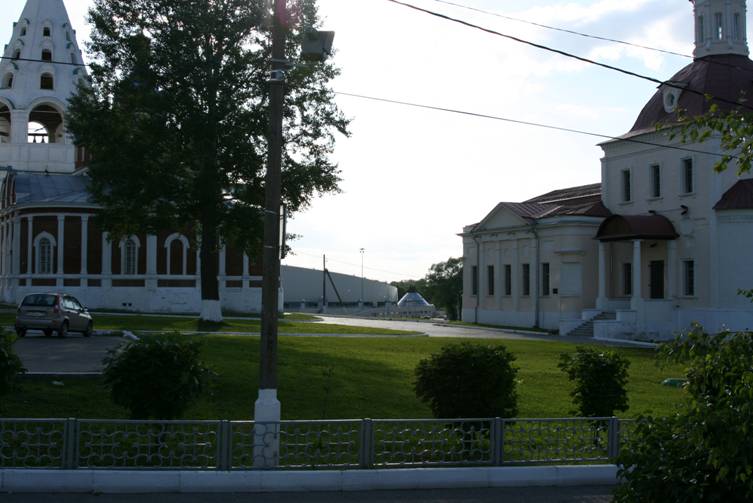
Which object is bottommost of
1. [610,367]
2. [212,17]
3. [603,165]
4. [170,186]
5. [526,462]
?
[526,462]

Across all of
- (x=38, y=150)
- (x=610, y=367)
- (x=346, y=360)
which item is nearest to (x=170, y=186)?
(x=346, y=360)

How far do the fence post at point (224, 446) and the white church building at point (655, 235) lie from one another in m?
32.9

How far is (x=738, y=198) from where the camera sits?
39.2 m

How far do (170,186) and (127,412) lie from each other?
64.0 feet

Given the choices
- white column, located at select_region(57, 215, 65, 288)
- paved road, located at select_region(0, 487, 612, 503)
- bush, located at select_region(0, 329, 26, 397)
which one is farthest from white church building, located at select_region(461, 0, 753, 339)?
bush, located at select_region(0, 329, 26, 397)

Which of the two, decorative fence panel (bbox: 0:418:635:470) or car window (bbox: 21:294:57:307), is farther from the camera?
car window (bbox: 21:294:57:307)

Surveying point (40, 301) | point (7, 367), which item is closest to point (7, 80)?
point (40, 301)

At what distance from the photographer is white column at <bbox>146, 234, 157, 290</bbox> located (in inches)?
2080

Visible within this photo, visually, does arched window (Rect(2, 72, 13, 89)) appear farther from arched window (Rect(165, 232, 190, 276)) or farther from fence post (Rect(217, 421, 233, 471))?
fence post (Rect(217, 421, 233, 471))

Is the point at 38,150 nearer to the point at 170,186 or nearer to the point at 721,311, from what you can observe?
the point at 170,186

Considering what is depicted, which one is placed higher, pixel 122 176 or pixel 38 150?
pixel 38 150

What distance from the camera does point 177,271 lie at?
53938 millimetres

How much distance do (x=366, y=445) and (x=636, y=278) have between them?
34409 mm

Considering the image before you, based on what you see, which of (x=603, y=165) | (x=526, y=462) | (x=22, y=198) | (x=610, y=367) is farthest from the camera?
(x=22, y=198)
